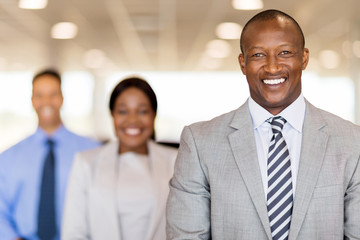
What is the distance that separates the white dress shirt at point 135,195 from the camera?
12.1ft

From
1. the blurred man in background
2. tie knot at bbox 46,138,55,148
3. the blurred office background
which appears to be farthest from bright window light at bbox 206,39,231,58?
tie knot at bbox 46,138,55,148

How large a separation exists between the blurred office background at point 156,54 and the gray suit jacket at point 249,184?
463cm

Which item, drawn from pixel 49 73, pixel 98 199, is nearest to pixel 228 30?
pixel 49 73

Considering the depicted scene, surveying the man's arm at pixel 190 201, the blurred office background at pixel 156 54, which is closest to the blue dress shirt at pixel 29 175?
the blurred office background at pixel 156 54

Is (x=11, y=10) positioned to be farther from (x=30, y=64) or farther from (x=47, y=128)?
(x=47, y=128)

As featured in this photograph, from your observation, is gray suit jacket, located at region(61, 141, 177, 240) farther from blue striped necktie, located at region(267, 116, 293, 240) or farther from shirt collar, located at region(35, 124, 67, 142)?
shirt collar, located at region(35, 124, 67, 142)

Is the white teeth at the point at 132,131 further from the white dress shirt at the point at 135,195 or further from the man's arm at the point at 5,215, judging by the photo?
the man's arm at the point at 5,215

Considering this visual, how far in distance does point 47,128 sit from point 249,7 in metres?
2.77

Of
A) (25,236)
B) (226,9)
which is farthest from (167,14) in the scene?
(25,236)

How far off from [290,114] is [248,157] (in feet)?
0.77

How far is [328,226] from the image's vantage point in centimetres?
216

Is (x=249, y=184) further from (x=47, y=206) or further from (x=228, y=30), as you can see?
(x=228, y=30)

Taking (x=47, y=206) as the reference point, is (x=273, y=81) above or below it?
above

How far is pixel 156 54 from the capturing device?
31.8 feet
